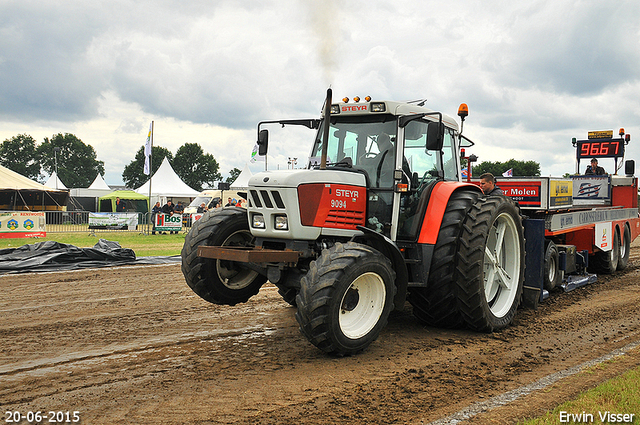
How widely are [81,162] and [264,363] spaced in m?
112

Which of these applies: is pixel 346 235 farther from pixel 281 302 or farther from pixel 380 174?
→ pixel 281 302

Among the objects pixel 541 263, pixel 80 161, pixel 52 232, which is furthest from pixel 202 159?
pixel 541 263

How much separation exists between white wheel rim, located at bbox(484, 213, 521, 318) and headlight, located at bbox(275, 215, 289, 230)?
2655 mm

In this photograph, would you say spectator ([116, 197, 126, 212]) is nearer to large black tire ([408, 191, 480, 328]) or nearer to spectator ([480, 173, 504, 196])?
spectator ([480, 173, 504, 196])

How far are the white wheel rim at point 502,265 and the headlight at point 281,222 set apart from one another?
2.65 metres

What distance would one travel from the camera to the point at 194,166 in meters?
95.5

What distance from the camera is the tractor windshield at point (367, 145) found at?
18.6ft

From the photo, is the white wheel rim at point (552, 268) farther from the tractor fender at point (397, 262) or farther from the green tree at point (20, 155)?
the green tree at point (20, 155)

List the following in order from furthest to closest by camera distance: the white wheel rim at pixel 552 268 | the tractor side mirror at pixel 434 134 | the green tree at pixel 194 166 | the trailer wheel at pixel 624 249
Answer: the green tree at pixel 194 166, the trailer wheel at pixel 624 249, the white wheel rim at pixel 552 268, the tractor side mirror at pixel 434 134

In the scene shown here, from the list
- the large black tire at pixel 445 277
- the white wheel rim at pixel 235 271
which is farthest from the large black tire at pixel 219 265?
the large black tire at pixel 445 277

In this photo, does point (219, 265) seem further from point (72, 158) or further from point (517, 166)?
point (72, 158)

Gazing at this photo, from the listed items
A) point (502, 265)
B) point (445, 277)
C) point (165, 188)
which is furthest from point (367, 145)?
point (165, 188)

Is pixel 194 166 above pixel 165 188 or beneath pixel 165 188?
above

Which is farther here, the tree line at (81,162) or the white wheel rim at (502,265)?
the tree line at (81,162)
